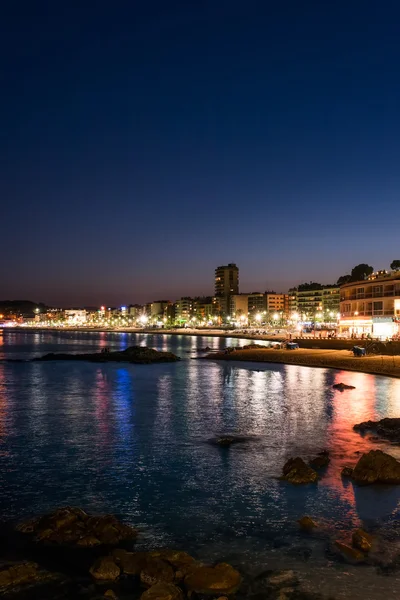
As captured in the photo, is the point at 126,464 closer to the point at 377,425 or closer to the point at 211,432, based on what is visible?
the point at 211,432

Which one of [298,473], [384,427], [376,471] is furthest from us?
[384,427]

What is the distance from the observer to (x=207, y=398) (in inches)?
1563

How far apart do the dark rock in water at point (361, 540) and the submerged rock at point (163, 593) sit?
16.1 feet

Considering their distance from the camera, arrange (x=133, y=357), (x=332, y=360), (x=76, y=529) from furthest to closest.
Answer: (x=133, y=357) → (x=332, y=360) → (x=76, y=529)

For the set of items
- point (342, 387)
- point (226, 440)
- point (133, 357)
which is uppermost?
point (226, 440)

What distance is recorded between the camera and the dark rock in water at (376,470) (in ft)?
58.5

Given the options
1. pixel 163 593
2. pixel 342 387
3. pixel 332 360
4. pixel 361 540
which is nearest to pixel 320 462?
pixel 361 540

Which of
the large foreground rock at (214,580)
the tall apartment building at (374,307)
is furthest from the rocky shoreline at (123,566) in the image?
the tall apartment building at (374,307)

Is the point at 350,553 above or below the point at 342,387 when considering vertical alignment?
above

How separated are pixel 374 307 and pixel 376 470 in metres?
70.2

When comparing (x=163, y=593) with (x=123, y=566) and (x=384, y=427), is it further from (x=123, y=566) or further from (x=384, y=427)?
(x=384, y=427)

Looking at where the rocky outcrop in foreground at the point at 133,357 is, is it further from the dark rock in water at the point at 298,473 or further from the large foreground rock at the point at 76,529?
the large foreground rock at the point at 76,529

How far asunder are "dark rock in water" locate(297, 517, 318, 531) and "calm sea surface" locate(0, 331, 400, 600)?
0.31 meters

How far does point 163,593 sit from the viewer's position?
10.4m
